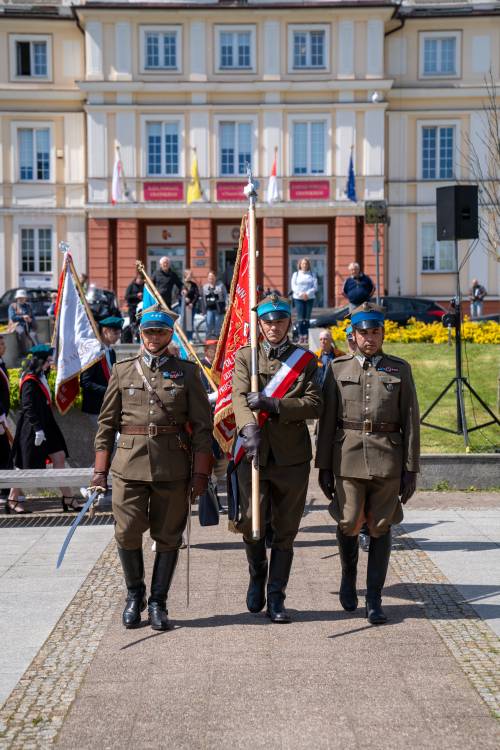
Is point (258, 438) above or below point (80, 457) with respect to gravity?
above

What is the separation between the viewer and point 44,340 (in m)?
25.2

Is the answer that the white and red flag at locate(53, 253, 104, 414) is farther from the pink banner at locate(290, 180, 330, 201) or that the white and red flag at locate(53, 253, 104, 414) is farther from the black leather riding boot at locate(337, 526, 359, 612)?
the pink banner at locate(290, 180, 330, 201)

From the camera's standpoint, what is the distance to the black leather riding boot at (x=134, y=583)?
7194 mm

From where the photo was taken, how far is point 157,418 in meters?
7.23

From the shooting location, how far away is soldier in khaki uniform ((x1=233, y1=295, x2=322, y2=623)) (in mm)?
7246

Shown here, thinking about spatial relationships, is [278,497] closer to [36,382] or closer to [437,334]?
[36,382]

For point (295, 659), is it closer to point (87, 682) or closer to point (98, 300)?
point (87, 682)

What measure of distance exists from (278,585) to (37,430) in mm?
5143

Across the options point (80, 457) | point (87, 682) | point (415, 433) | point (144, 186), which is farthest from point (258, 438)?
point (144, 186)

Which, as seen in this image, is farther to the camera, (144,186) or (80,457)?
(144,186)

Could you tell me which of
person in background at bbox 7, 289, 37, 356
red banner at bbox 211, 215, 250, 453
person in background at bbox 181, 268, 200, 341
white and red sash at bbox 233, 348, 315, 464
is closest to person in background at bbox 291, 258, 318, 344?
person in background at bbox 181, 268, 200, 341

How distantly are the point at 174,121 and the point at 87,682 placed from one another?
36.0m

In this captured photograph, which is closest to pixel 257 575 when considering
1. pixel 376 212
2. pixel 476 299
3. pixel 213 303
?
pixel 213 303

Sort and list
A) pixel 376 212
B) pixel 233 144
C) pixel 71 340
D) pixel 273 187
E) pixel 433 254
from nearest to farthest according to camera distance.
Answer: pixel 71 340 → pixel 376 212 → pixel 273 187 → pixel 233 144 → pixel 433 254
